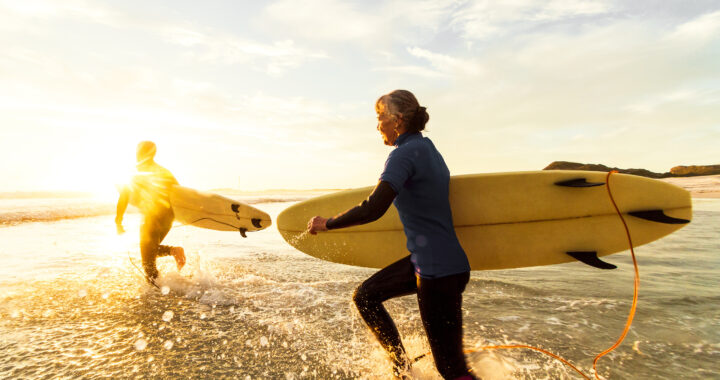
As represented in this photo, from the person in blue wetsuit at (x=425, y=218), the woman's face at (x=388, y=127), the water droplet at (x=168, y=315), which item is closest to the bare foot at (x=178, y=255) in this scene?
the water droplet at (x=168, y=315)

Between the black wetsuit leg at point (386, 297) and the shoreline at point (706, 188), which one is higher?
the shoreline at point (706, 188)

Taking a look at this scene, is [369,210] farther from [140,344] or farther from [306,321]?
[140,344]

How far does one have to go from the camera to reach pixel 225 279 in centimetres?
489

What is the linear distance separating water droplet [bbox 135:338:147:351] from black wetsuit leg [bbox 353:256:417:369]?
1.90m

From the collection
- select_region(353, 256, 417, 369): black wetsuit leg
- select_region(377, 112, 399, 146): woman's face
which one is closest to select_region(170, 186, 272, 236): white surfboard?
select_region(353, 256, 417, 369): black wetsuit leg

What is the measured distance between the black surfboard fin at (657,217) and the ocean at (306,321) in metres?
0.85

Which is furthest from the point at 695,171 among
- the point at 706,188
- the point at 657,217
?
the point at 657,217

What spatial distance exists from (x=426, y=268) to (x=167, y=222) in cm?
391

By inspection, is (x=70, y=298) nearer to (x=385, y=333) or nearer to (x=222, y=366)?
(x=222, y=366)

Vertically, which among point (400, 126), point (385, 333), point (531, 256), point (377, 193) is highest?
point (400, 126)

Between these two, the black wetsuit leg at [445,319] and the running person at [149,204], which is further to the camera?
the running person at [149,204]

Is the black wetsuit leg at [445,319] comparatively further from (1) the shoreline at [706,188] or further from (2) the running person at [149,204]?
(1) the shoreline at [706,188]

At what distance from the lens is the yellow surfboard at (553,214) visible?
264 centimetres

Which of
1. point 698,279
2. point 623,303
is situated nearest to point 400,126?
point 623,303
